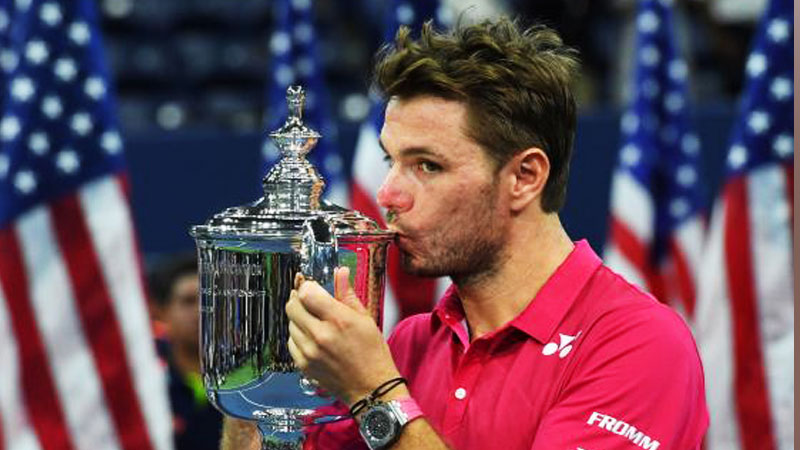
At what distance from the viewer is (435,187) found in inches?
102

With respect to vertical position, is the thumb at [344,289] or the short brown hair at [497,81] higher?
the short brown hair at [497,81]

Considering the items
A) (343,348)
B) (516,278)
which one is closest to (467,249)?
(516,278)

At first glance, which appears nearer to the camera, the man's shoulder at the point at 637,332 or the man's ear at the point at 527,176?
the man's shoulder at the point at 637,332

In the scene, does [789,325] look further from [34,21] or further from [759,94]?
[34,21]

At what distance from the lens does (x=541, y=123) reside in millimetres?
2635

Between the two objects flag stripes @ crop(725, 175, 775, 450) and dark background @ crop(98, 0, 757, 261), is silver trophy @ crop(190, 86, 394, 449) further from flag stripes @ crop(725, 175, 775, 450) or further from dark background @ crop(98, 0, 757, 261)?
dark background @ crop(98, 0, 757, 261)

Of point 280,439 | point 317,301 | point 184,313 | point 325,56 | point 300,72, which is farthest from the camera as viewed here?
point 325,56

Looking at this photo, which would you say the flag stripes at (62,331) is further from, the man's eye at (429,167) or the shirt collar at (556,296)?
the man's eye at (429,167)

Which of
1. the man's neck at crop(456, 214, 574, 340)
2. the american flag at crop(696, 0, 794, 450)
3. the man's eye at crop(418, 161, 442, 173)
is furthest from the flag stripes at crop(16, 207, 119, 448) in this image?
the man's eye at crop(418, 161, 442, 173)

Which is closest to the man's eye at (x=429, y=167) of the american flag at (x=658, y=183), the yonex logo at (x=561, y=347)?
the yonex logo at (x=561, y=347)

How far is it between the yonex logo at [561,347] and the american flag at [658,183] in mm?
3363

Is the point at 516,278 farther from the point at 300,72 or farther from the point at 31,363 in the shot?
the point at 300,72

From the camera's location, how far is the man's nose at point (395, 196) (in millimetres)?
2592

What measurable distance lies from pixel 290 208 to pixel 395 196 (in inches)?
6.8
